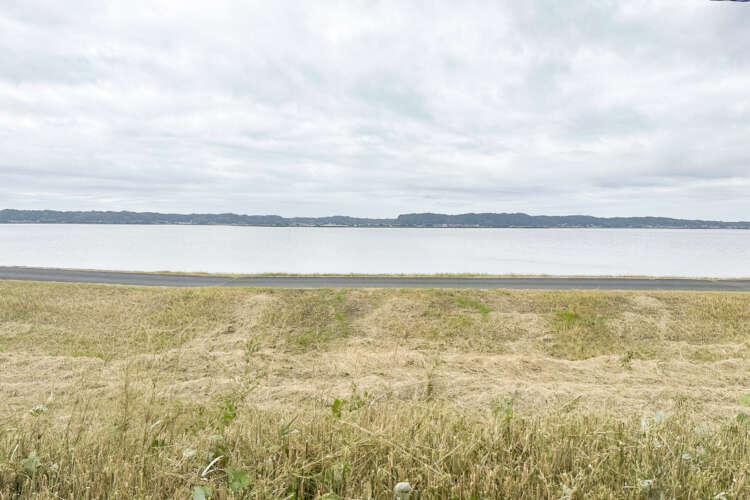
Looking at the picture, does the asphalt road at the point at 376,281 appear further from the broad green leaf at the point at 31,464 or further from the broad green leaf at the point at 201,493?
the broad green leaf at the point at 201,493

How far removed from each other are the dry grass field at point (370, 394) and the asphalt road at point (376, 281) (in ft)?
12.0

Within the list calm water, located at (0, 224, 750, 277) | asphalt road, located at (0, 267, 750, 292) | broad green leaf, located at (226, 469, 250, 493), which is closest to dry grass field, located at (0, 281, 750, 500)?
broad green leaf, located at (226, 469, 250, 493)

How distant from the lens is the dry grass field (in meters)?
2.51

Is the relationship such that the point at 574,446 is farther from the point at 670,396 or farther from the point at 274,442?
the point at 670,396

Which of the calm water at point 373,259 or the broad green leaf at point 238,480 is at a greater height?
the broad green leaf at point 238,480

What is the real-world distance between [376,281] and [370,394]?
1848 cm

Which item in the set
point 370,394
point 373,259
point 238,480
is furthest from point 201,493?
point 373,259

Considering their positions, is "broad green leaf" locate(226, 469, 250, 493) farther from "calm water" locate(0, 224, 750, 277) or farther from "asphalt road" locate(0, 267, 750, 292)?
"calm water" locate(0, 224, 750, 277)

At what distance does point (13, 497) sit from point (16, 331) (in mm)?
20000

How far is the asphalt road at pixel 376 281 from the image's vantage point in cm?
2512

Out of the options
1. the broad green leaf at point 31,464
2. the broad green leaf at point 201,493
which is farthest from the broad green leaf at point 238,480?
the broad green leaf at point 31,464

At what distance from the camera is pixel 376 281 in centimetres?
2619

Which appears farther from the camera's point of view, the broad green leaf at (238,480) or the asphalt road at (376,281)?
the asphalt road at (376,281)

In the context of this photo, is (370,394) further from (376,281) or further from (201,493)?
(376,281)
